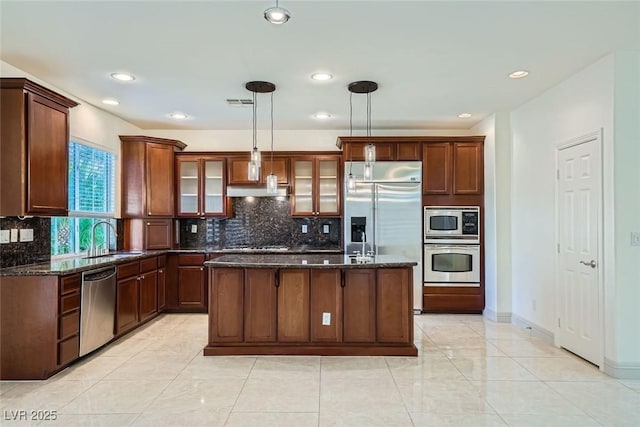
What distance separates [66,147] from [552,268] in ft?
16.6

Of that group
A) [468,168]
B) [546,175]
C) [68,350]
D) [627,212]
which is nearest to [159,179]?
[68,350]

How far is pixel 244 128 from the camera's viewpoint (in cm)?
612

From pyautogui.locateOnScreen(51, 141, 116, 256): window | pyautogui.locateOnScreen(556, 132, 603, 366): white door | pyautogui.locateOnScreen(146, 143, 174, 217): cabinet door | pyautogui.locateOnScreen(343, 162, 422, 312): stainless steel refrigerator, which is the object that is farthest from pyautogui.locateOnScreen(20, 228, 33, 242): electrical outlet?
pyautogui.locateOnScreen(556, 132, 603, 366): white door

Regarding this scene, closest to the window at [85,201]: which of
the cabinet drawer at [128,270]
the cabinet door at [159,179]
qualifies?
the cabinet door at [159,179]

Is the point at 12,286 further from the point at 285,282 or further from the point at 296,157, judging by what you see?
the point at 296,157

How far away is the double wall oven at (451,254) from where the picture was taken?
559 centimetres

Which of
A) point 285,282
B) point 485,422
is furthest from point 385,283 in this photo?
point 485,422

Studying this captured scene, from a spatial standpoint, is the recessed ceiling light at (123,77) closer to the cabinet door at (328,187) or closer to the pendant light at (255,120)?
the pendant light at (255,120)

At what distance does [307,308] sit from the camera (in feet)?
12.8

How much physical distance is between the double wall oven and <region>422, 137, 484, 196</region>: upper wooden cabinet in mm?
448

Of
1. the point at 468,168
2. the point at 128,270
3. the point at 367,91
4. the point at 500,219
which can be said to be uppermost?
the point at 367,91

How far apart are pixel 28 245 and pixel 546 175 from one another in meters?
5.34

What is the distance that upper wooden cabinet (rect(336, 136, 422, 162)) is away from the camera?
5648 millimetres

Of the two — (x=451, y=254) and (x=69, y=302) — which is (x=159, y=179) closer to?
(x=69, y=302)
